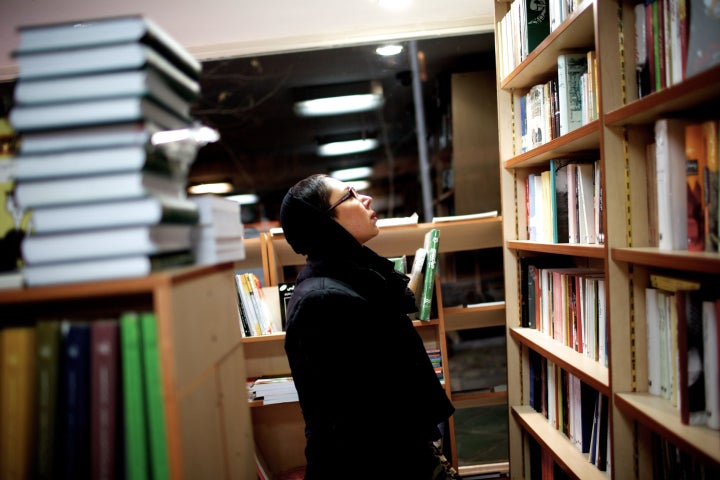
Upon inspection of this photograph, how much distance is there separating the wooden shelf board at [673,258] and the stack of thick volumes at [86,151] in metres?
1.07

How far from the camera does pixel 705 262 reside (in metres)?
0.94

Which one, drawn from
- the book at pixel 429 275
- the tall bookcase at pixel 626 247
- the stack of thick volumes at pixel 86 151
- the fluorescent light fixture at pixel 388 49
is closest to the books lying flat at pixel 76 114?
the stack of thick volumes at pixel 86 151

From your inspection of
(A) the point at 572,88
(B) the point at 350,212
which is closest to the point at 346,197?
(B) the point at 350,212

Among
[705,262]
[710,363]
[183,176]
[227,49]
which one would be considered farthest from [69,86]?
[227,49]

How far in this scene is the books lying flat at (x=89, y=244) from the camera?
0.84 meters

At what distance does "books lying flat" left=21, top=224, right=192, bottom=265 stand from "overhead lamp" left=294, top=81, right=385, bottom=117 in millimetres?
3473

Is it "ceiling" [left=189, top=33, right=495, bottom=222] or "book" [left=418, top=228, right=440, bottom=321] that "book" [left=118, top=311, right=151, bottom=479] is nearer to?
"book" [left=418, top=228, right=440, bottom=321]

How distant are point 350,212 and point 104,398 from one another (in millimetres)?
1044

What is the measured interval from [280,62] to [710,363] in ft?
11.6

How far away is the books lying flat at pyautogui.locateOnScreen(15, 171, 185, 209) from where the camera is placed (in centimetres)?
85

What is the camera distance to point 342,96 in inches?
162

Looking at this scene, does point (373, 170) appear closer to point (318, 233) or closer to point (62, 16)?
point (62, 16)

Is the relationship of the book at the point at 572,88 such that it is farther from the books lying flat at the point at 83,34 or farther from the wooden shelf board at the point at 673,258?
the books lying flat at the point at 83,34

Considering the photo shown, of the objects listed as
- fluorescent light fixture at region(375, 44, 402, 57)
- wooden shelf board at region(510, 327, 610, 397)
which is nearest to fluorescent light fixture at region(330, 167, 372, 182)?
fluorescent light fixture at region(375, 44, 402, 57)
